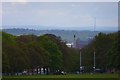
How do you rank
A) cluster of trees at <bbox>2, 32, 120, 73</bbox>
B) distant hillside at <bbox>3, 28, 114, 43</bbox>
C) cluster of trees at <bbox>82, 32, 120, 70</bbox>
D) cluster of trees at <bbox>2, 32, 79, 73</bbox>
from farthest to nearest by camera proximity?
distant hillside at <bbox>3, 28, 114, 43</bbox> → cluster of trees at <bbox>82, 32, 120, 70</bbox> → cluster of trees at <bbox>2, 32, 120, 73</bbox> → cluster of trees at <bbox>2, 32, 79, 73</bbox>

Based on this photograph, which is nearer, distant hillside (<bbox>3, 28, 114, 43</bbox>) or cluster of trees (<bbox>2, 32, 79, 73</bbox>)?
cluster of trees (<bbox>2, 32, 79, 73</bbox>)

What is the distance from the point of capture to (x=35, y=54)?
163ft

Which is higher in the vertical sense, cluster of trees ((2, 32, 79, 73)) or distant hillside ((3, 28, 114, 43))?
distant hillside ((3, 28, 114, 43))

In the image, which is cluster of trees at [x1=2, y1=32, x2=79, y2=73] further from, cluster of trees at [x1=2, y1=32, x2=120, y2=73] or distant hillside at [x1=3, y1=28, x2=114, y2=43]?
distant hillside at [x1=3, y1=28, x2=114, y2=43]

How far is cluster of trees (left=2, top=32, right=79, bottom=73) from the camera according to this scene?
4372cm

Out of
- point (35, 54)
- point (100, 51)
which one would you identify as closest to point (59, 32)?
point (100, 51)

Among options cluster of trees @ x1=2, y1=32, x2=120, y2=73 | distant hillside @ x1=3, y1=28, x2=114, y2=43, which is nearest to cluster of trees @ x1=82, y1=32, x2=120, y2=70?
cluster of trees @ x1=2, y1=32, x2=120, y2=73

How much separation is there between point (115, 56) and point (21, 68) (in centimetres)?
1225

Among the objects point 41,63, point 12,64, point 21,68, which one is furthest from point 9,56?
point 41,63

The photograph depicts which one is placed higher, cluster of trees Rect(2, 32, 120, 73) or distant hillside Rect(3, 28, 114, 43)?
distant hillside Rect(3, 28, 114, 43)

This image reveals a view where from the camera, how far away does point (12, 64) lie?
44.2 meters

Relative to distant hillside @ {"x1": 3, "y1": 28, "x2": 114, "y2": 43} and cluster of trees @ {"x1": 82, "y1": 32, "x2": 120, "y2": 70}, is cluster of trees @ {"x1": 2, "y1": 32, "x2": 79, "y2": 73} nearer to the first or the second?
distant hillside @ {"x1": 3, "y1": 28, "x2": 114, "y2": 43}

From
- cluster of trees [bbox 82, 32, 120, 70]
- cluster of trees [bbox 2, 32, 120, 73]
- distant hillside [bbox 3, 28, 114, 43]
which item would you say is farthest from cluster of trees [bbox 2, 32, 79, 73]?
cluster of trees [bbox 82, 32, 120, 70]

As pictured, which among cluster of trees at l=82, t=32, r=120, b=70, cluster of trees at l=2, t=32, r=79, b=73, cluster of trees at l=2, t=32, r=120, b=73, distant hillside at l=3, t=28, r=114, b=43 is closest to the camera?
cluster of trees at l=2, t=32, r=79, b=73
